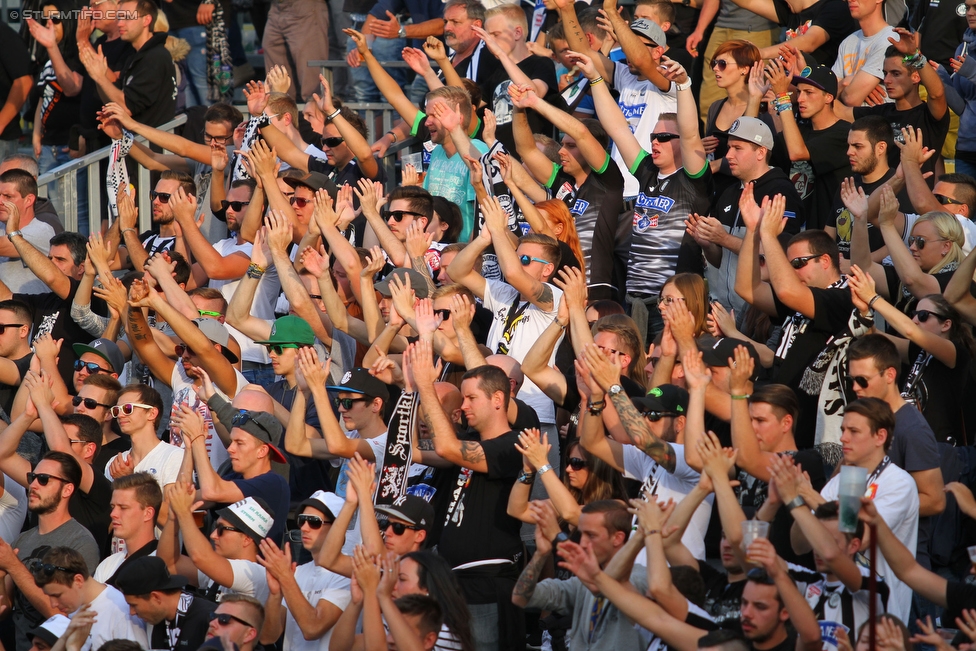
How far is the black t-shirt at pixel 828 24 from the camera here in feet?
38.3

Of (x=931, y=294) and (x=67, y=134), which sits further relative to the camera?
(x=67, y=134)

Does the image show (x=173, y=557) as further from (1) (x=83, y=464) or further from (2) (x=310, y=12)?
(2) (x=310, y=12)

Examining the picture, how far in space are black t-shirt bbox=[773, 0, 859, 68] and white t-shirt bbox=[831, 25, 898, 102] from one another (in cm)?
28

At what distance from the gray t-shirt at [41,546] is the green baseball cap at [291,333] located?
1.73m

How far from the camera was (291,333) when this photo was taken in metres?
9.37

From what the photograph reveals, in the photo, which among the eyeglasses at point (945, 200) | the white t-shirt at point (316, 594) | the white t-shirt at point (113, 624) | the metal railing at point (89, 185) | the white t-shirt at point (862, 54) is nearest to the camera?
the white t-shirt at point (316, 594)

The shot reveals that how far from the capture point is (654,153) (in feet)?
33.2

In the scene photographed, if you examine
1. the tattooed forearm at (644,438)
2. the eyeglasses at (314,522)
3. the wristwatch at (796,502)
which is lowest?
the eyeglasses at (314,522)

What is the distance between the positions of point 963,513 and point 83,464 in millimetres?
5156

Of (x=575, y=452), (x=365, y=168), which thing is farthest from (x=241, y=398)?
(x=365, y=168)

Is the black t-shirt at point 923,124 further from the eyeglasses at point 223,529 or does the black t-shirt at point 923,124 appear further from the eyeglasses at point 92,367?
the eyeglasses at point 92,367

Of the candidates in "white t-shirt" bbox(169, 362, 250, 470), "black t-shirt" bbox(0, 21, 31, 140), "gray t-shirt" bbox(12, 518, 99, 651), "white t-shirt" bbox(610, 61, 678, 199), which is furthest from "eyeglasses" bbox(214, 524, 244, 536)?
"black t-shirt" bbox(0, 21, 31, 140)

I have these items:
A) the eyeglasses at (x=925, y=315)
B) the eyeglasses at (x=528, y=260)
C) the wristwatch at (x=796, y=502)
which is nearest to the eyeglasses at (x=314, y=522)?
the eyeglasses at (x=528, y=260)

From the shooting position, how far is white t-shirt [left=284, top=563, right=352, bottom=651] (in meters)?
7.17
